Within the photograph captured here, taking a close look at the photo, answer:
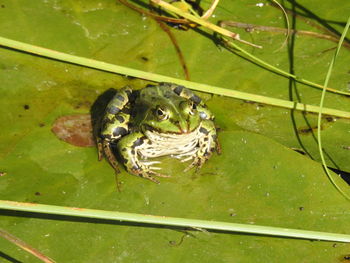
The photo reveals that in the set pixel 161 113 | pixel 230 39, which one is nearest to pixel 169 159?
pixel 161 113

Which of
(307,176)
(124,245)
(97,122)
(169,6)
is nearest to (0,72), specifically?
(97,122)

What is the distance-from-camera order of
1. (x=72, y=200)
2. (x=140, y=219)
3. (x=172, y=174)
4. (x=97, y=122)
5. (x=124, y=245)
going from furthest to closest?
(x=97, y=122) < (x=172, y=174) < (x=72, y=200) < (x=124, y=245) < (x=140, y=219)

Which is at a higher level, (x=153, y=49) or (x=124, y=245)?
(x=153, y=49)

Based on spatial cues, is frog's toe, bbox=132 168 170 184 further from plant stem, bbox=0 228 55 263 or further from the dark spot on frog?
plant stem, bbox=0 228 55 263

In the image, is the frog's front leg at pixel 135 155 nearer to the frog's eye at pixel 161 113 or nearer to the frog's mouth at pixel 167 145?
the frog's mouth at pixel 167 145

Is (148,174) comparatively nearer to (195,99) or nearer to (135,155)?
(135,155)

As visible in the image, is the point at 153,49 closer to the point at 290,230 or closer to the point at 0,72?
the point at 0,72

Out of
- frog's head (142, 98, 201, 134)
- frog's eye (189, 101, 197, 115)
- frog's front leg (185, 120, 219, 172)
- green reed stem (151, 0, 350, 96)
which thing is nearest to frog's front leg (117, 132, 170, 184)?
frog's head (142, 98, 201, 134)

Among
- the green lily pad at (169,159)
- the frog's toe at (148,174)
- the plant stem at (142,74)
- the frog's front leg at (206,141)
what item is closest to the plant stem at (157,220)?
the green lily pad at (169,159)
